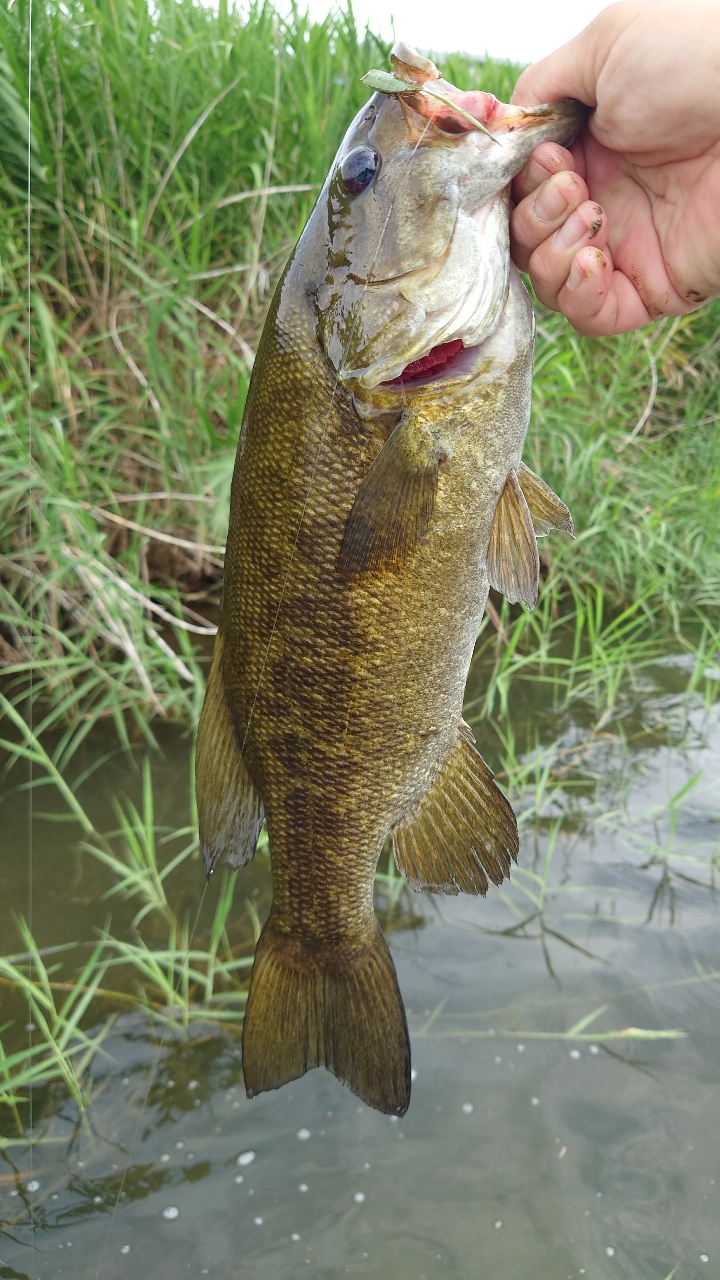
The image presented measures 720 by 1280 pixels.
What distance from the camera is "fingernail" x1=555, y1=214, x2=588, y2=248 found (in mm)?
1464

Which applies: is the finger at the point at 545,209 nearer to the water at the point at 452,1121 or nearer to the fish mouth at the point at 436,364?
the fish mouth at the point at 436,364

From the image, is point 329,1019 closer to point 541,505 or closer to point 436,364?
point 541,505

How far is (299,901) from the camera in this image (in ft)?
5.16

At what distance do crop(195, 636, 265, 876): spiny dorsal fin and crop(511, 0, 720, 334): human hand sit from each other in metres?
0.94

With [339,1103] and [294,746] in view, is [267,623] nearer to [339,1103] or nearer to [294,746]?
[294,746]

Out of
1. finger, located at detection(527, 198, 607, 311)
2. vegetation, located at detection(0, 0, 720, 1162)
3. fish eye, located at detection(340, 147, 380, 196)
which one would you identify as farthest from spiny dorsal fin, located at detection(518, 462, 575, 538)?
vegetation, located at detection(0, 0, 720, 1162)

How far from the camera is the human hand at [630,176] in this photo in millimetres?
1434

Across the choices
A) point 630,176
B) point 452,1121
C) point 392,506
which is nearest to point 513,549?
point 392,506

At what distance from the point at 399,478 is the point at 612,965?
1.76m

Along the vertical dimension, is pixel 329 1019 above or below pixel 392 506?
below

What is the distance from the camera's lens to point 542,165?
140 centimetres

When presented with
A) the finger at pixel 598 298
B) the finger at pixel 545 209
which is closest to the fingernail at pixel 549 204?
the finger at pixel 545 209

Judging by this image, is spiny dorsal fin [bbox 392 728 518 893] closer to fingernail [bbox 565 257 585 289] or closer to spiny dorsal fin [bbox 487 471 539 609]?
spiny dorsal fin [bbox 487 471 539 609]

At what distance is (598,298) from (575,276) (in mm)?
89
